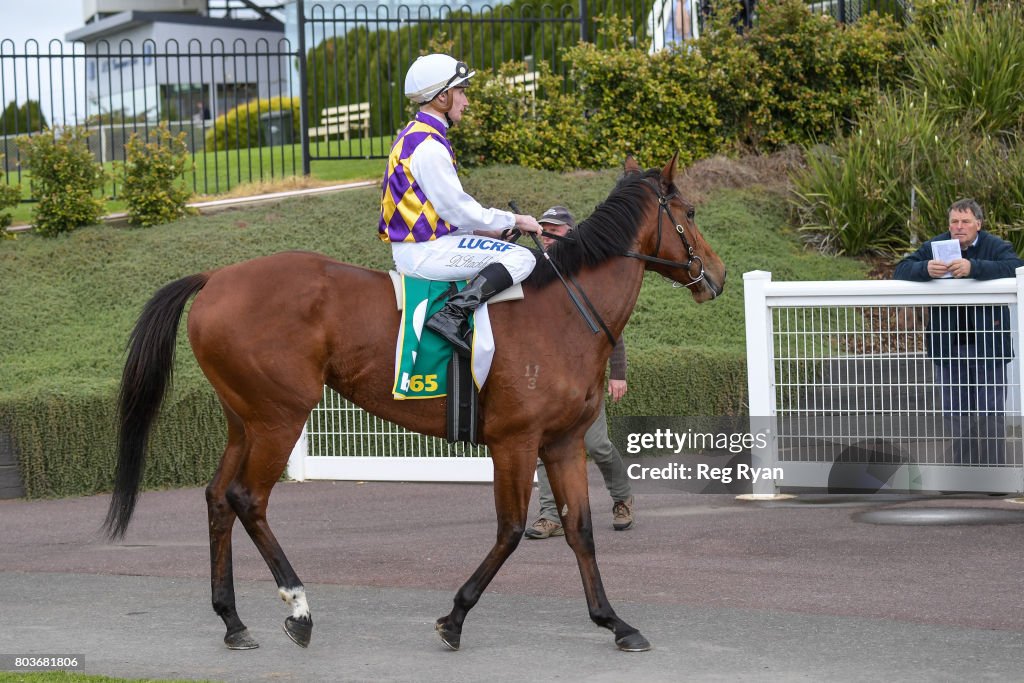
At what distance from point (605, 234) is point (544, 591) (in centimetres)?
178

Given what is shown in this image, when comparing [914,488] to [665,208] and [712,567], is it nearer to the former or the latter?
[712,567]

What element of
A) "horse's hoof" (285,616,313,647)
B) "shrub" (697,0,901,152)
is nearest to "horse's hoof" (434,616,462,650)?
"horse's hoof" (285,616,313,647)

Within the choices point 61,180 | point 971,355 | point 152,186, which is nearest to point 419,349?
point 971,355

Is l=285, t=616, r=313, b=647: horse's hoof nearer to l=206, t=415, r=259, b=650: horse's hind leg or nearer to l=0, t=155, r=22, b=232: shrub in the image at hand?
l=206, t=415, r=259, b=650: horse's hind leg

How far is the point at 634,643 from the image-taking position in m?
4.92

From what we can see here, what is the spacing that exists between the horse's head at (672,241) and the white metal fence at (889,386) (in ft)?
7.86

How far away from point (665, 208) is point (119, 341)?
6.49 m

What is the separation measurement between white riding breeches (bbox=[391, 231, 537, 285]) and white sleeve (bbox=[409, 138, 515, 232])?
0.12 metres

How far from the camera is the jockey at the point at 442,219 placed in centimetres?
513

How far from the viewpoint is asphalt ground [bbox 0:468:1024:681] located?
Answer: 4750 millimetres

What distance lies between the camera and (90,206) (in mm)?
13211

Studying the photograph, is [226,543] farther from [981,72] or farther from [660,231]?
[981,72]

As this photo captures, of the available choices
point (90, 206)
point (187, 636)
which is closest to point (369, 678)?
point (187, 636)

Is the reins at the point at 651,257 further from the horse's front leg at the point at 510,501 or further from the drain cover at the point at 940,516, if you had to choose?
the drain cover at the point at 940,516
